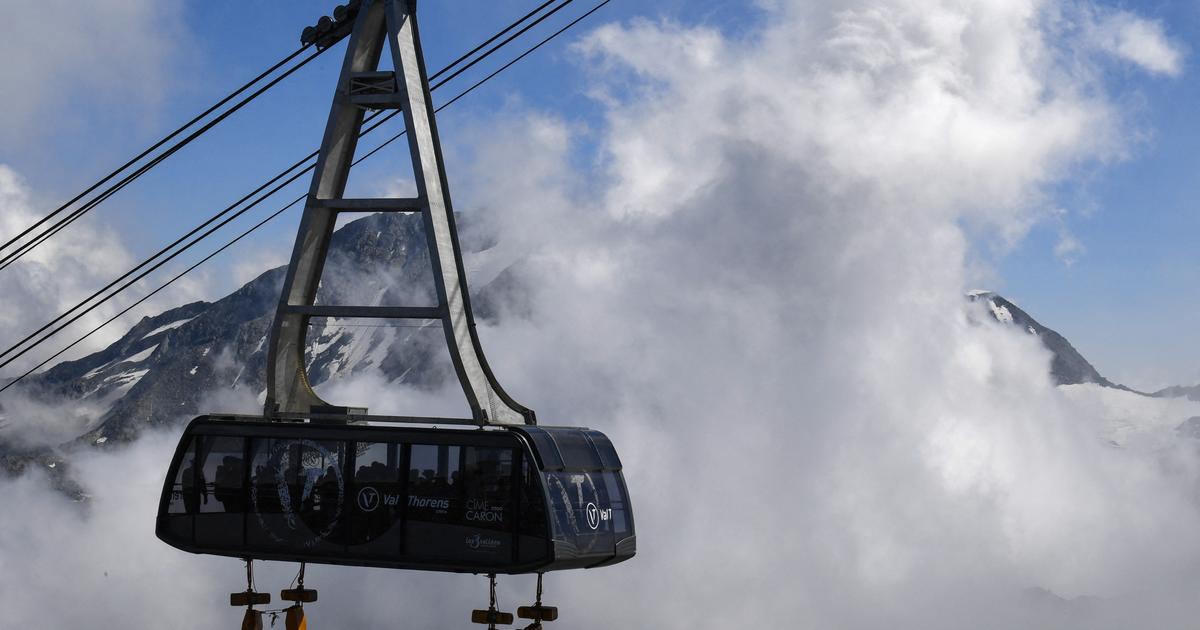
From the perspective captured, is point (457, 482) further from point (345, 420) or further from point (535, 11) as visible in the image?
point (535, 11)

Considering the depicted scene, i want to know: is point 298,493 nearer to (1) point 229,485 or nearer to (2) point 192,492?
(1) point 229,485

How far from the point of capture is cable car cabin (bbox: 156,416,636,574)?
32.6 m

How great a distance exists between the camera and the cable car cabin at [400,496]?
32.6 metres

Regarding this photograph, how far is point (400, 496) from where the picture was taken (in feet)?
110

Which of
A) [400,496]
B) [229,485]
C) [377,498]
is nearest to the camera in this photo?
[400,496]

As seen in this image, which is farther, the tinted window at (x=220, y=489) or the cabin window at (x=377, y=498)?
the tinted window at (x=220, y=489)

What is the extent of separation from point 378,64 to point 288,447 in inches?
426

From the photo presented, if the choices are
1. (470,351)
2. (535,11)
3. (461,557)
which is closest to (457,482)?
(461,557)

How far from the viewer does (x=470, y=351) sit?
3594cm

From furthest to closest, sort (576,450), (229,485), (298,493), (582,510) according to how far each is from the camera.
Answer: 1. (229,485)
2. (298,493)
3. (576,450)
4. (582,510)

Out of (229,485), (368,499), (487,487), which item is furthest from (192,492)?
(487,487)

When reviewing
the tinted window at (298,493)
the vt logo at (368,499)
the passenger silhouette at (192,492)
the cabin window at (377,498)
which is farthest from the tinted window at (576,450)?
the passenger silhouette at (192,492)

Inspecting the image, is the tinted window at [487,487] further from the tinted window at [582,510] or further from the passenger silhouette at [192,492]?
the passenger silhouette at [192,492]

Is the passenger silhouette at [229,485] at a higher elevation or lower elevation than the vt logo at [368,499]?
higher
